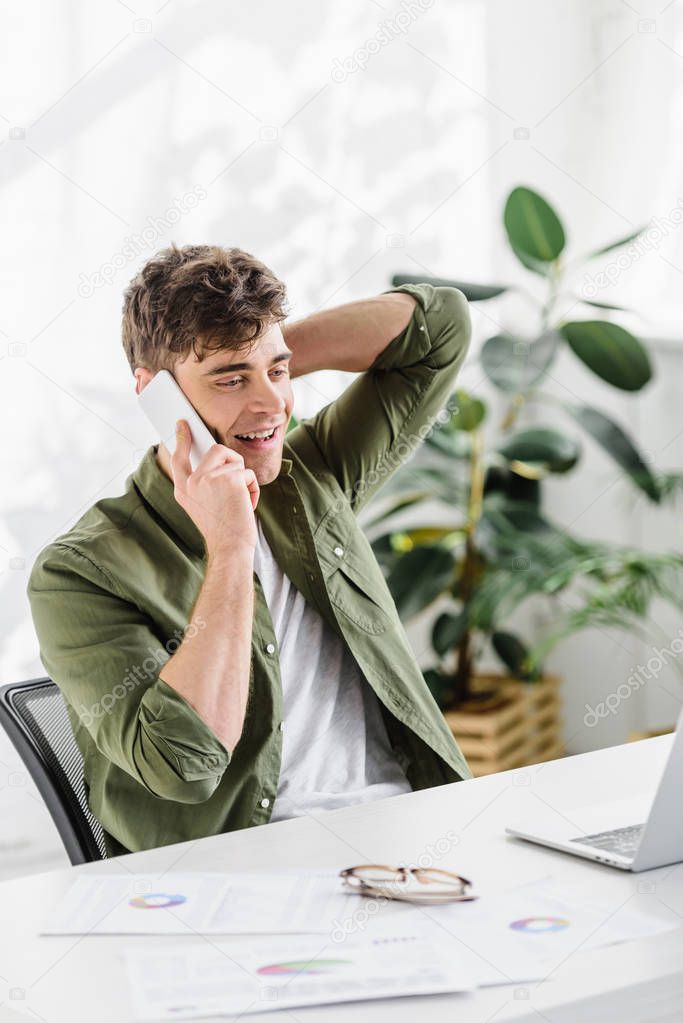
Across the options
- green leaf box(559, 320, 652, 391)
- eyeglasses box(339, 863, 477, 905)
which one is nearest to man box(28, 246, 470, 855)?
eyeglasses box(339, 863, 477, 905)

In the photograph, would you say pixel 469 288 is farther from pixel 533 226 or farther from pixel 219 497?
pixel 219 497

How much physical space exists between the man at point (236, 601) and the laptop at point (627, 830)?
365mm

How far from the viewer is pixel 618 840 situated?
1.24m

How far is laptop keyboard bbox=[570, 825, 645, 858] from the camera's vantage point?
1213mm

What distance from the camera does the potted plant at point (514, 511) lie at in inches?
A: 115

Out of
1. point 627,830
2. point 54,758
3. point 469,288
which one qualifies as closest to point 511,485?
point 469,288

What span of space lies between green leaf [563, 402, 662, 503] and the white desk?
1.44m

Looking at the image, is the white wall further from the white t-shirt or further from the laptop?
the laptop

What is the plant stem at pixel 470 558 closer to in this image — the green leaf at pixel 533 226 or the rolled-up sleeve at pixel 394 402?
the green leaf at pixel 533 226

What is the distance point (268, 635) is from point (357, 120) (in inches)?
79.3

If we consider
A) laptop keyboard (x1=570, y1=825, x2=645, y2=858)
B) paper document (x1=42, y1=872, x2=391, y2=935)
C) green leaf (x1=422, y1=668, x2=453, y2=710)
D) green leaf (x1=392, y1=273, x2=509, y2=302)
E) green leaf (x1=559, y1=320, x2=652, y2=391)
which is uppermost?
green leaf (x1=392, y1=273, x2=509, y2=302)

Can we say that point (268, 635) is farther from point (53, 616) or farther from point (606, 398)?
point (606, 398)

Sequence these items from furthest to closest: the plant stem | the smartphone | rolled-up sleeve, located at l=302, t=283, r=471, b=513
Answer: the plant stem
rolled-up sleeve, located at l=302, t=283, r=471, b=513
the smartphone

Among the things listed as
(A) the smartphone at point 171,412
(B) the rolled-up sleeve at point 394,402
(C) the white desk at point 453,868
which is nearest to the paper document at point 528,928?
(C) the white desk at point 453,868
